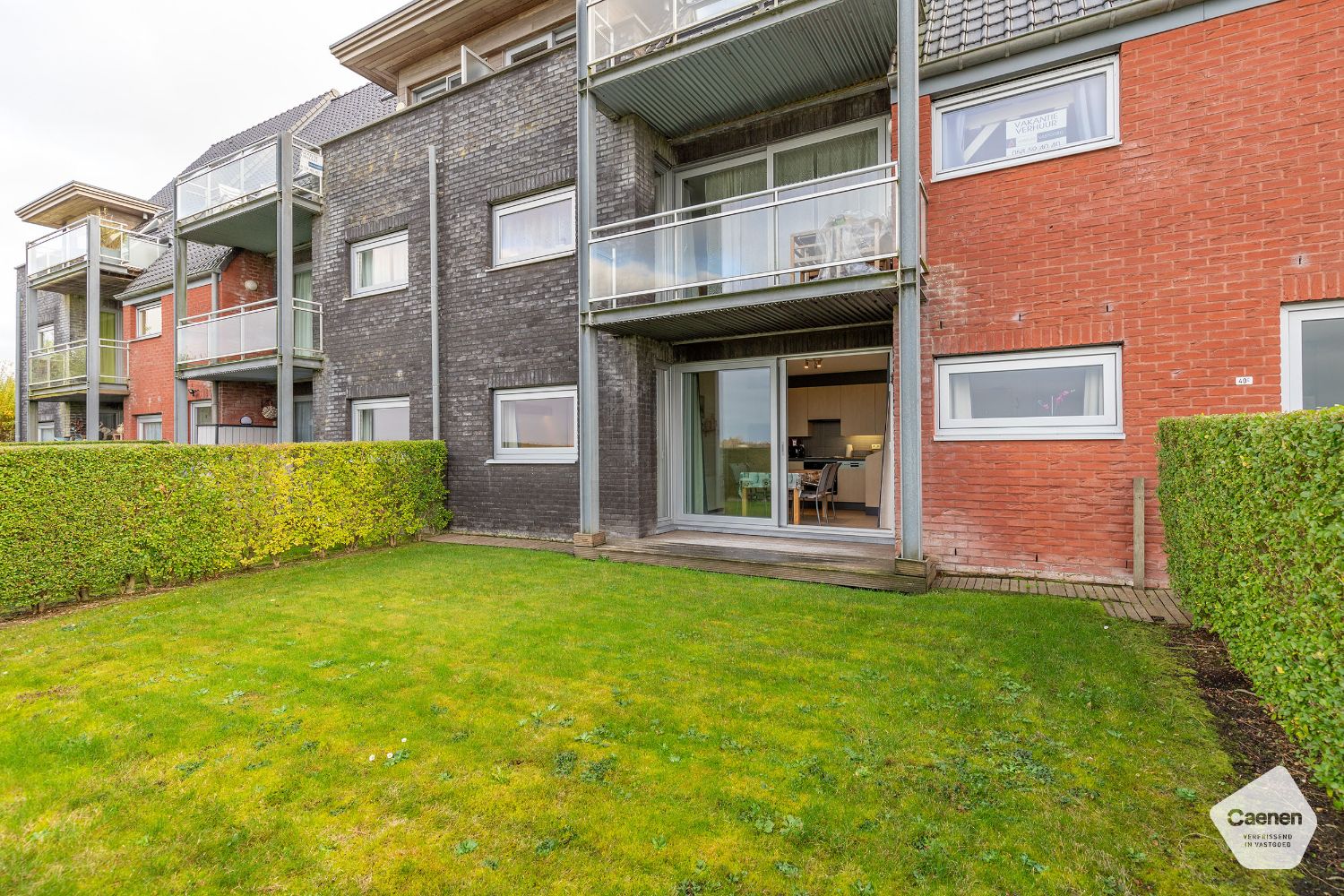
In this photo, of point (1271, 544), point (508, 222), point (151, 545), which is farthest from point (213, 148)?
point (1271, 544)

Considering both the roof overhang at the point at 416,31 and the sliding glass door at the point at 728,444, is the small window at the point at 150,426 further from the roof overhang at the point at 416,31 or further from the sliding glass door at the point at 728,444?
the sliding glass door at the point at 728,444

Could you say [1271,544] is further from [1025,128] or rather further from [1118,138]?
[1025,128]

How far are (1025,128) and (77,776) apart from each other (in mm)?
8692

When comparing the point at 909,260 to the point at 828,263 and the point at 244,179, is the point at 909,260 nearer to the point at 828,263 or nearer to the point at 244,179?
the point at 828,263

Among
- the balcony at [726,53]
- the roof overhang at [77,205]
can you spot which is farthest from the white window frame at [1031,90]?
the roof overhang at [77,205]

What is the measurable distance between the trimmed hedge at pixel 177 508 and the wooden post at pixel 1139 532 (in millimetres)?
8930

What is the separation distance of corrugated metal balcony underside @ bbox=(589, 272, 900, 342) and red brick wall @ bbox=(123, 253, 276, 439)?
10096mm

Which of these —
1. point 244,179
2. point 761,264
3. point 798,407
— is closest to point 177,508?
point 761,264

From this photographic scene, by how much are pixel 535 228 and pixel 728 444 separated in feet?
14.4

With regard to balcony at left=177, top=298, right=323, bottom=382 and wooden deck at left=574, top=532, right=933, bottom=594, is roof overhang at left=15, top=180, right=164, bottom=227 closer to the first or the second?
balcony at left=177, top=298, right=323, bottom=382

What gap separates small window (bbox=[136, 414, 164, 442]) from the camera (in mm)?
15766

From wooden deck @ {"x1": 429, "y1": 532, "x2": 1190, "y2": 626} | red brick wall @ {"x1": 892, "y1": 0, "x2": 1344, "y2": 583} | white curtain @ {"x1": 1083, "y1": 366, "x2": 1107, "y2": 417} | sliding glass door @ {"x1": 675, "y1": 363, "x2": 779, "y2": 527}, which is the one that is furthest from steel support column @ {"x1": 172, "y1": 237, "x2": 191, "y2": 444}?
white curtain @ {"x1": 1083, "y1": 366, "x2": 1107, "y2": 417}

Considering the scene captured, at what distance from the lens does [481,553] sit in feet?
26.1

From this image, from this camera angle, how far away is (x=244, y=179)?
1110 cm
